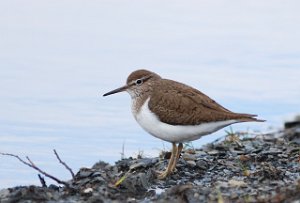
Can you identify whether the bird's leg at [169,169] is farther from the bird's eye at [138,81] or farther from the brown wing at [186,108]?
the bird's eye at [138,81]

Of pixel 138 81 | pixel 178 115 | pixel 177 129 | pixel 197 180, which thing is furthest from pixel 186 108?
pixel 138 81

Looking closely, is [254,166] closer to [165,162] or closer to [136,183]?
[165,162]

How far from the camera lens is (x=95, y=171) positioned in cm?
1068

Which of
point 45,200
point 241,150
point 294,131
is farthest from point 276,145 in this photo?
point 45,200

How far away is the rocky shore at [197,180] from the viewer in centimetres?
920

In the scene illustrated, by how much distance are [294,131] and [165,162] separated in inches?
180

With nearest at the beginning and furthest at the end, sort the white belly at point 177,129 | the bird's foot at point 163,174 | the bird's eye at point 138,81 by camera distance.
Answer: the white belly at point 177,129, the bird's foot at point 163,174, the bird's eye at point 138,81

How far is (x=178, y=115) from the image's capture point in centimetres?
1080

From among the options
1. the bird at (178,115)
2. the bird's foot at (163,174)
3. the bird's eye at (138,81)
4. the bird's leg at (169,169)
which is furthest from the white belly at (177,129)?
the bird's eye at (138,81)

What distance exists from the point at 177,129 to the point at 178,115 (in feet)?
0.70

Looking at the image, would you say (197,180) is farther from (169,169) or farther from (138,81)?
(138,81)

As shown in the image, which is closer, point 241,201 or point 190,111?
point 241,201

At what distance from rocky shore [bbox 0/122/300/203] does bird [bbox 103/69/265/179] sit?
0.46 metres

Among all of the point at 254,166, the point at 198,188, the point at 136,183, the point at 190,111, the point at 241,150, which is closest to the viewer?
the point at 198,188
